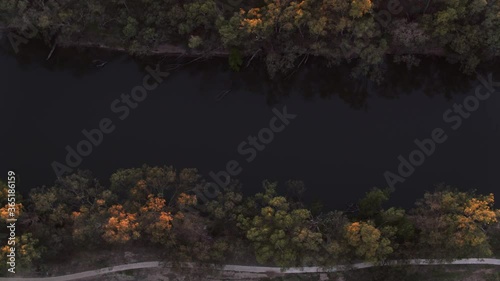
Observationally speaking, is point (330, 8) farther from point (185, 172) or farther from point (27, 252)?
point (27, 252)

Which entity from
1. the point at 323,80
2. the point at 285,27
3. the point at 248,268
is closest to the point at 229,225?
the point at 248,268

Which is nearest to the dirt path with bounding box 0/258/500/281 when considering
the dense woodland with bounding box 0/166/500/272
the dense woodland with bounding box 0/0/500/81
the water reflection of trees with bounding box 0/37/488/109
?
the dense woodland with bounding box 0/166/500/272

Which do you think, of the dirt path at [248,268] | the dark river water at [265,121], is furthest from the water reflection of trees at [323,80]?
the dirt path at [248,268]

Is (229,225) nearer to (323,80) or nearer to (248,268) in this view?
(248,268)

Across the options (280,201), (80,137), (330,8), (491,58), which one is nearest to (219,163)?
(280,201)

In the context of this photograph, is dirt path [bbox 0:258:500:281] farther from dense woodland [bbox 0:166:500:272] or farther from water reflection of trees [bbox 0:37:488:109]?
water reflection of trees [bbox 0:37:488:109]

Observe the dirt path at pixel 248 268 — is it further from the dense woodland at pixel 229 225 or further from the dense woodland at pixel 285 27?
the dense woodland at pixel 285 27
